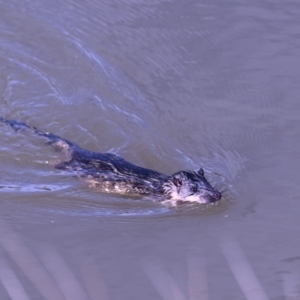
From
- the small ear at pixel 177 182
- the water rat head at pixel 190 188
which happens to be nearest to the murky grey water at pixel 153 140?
the water rat head at pixel 190 188

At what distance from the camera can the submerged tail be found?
803cm

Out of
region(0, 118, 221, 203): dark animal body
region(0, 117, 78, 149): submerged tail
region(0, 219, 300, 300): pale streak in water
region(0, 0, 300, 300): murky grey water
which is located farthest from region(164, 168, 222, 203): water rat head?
region(0, 117, 78, 149): submerged tail

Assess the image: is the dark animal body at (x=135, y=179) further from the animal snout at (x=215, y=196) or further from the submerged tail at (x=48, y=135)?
the submerged tail at (x=48, y=135)

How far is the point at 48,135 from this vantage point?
8.20 meters

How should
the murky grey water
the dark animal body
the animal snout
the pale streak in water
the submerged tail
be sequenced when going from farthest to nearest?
the submerged tail → the dark animal body → the animal snout → the murky grey water → the pale streak in water

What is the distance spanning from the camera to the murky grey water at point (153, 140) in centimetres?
571

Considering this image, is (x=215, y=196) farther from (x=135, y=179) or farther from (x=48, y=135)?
(x=48, y=135)

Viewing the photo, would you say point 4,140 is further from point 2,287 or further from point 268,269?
point 268,269

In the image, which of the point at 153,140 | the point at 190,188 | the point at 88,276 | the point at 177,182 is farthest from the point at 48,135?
the point at 88,276

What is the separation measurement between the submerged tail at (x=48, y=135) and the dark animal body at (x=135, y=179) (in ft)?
0.77

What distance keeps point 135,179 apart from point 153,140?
1.05 meters

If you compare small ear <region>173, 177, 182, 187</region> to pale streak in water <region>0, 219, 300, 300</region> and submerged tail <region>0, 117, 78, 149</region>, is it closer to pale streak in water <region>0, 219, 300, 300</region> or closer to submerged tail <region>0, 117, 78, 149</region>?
pale streak in water <region>0, 219, 300, 300</region>

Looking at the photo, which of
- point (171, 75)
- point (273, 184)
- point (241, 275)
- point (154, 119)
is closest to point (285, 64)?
point (171, 75)

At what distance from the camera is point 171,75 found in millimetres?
9547
